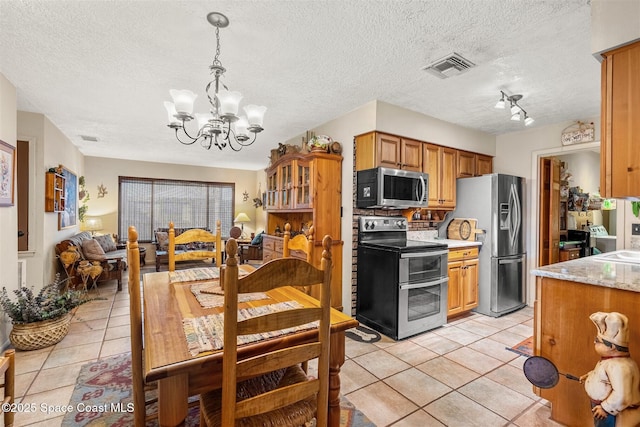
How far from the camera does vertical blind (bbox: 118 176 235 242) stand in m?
7.13

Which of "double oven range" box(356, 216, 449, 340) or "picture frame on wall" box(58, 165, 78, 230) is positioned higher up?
"picture frame on wall" box(58, 165, 78, 230)

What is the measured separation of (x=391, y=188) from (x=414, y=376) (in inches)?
71.5

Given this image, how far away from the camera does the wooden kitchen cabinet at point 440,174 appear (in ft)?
12.6

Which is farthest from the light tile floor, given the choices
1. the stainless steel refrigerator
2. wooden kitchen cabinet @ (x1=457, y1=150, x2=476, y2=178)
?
wooden kitchen cabinet @ (x1=457, y1=150, x2=476, y2=178)

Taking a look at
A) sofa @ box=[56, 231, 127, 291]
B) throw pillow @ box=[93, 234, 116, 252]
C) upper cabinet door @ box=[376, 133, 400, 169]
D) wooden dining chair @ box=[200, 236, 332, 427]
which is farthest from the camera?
throw pillow @ box=[93, 234, 116, 252]

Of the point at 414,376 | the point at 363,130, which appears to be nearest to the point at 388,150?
the point at 363,130

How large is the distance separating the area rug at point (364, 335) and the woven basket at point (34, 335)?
9.09 feet

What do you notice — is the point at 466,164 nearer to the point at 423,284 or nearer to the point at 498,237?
the point at 498,237

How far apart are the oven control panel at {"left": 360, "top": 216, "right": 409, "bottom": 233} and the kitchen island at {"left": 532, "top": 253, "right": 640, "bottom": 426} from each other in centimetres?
176

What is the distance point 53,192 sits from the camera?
3842mm

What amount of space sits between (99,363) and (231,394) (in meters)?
2.24

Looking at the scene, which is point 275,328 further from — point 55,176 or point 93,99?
point 55,176

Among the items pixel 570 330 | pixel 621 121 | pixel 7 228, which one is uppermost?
pixel 621 121

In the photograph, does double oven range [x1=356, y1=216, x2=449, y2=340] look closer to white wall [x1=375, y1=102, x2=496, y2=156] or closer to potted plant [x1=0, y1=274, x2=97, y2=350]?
white wall [x1=375, y1=102, x2=496, y2=156]
